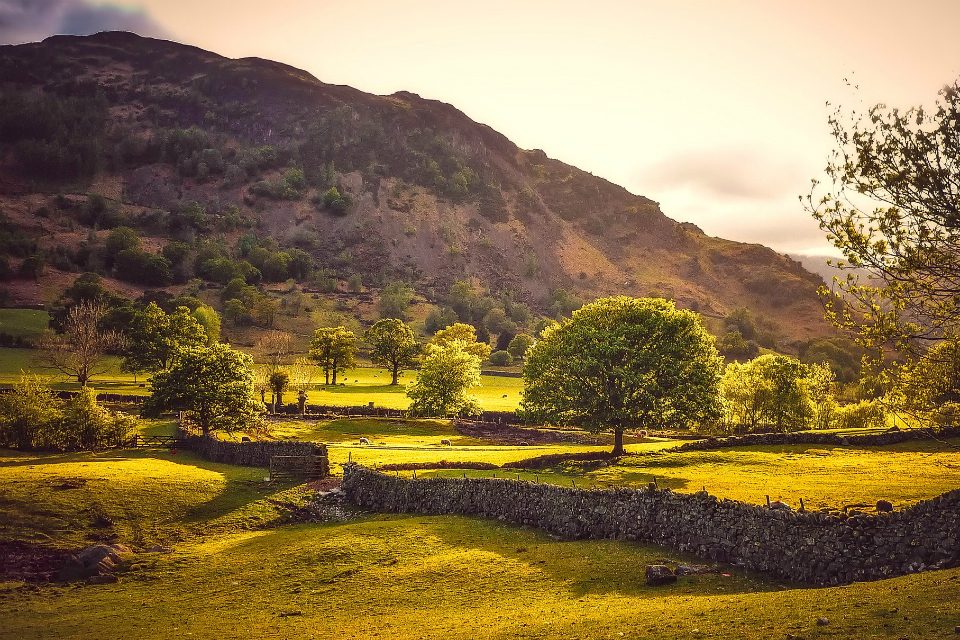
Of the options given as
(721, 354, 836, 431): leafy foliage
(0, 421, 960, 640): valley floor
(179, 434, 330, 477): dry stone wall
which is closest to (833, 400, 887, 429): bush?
(721, 354, 836, 431): leafy foliage

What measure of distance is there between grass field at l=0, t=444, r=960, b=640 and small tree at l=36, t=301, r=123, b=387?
167 feet

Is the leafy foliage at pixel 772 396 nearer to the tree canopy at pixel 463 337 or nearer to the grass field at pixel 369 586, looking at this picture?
the grass field at pixel 369 586

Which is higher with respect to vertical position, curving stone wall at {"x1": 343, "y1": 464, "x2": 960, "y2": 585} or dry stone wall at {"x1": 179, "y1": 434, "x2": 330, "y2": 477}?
curving stone wall at {"x1": 343, "y1": 464, "x2": 960, "y2": 585}

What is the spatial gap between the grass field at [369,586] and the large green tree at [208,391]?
17.4 m

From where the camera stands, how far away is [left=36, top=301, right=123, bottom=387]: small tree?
93.5 metres

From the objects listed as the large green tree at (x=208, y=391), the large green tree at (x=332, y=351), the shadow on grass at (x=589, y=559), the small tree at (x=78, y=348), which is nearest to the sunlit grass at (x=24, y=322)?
the small tree at (x=78, y=348)

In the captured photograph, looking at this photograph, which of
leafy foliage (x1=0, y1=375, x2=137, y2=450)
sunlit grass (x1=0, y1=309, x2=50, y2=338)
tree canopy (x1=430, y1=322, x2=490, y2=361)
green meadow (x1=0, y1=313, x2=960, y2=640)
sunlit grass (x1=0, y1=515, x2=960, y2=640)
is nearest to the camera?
sunlit grass (x1=0, y1=515, x2=960, y2=640)

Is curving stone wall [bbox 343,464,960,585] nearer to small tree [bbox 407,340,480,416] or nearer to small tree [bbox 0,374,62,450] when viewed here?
small tree [bbox 0,374,62,450]

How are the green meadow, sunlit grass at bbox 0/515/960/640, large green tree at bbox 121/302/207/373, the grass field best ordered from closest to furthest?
sunlit grass at bbox 0/515/960/640 < the grass field < the green meadow < large green tree at bbox 121/302/207/373

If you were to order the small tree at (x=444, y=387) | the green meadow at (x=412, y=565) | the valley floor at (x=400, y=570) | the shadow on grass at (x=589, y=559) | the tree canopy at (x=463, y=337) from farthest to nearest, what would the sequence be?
1. the tree canopy at (x=463, y=337)
2. the small tree at (x=444, y=387)
3. the shadow on grass at (x=589, y=559)
4. the green meadow at (x=412, y=565)
5. the valley floor at (x=400, y=570)

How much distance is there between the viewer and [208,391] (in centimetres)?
6544

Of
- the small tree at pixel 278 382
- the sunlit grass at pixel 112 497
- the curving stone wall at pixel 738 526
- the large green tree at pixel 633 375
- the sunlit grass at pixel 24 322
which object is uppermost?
the sunlit grass at pixel 24 322

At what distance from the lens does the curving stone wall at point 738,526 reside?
71.6ft

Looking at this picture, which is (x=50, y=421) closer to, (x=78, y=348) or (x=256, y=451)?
(x=256, y=451)
